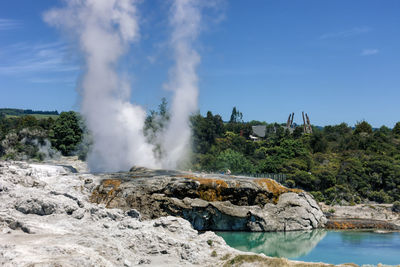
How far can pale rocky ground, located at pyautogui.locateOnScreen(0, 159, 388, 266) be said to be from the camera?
15.6 metres

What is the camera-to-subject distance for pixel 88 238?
18.0 meters

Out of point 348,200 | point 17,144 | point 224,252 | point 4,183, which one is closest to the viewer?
point 224,252

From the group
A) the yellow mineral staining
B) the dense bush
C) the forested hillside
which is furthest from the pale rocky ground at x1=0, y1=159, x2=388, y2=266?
the dense bush

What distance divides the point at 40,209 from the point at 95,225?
267 cm

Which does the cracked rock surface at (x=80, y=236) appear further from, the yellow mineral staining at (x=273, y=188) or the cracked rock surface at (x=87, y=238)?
the yellow mineral staining at (x=273, y=188)

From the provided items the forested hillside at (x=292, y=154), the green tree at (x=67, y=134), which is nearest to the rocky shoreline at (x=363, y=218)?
the forested hillside at (x=292, y=154)

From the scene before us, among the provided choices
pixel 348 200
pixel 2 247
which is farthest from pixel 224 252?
pixel 348 200

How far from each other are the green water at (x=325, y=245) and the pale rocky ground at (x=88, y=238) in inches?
228

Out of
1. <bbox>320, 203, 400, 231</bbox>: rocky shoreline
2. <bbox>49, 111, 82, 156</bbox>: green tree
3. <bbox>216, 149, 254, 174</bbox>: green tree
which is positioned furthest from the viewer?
<bbox>49, 111, 82, 156</bbox>: green tree

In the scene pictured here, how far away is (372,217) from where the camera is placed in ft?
125

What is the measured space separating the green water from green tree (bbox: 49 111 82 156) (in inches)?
1523

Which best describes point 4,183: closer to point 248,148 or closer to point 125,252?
point 125,252

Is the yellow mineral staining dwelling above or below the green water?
above

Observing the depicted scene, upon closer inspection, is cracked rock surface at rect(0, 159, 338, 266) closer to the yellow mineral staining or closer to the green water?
the green water
